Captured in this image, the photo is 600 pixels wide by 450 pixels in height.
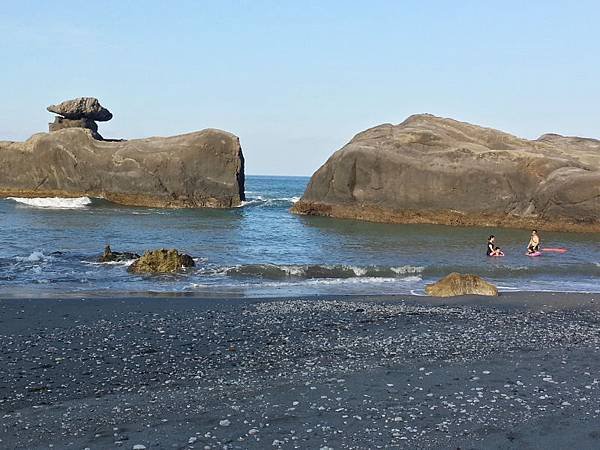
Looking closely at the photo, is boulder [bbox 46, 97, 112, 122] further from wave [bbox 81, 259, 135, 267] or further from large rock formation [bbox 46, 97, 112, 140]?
wave [bbox 81, 259, 135, 267]

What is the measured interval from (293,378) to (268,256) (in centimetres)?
1848

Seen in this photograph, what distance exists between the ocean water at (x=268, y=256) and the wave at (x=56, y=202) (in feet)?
20.5

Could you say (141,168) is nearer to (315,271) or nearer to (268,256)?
(268,256)

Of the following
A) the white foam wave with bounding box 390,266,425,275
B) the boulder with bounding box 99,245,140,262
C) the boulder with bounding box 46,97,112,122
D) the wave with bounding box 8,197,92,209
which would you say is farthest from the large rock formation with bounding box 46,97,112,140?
the white foam wave with bounding box 390,266,425,275

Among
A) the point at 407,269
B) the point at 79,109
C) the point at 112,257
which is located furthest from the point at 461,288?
the point at 79,109

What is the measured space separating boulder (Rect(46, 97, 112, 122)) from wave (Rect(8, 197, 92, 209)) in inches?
413

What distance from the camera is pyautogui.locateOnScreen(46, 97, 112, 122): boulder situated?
65.1 meters

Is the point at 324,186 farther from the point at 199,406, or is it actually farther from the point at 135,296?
the point at 199,406

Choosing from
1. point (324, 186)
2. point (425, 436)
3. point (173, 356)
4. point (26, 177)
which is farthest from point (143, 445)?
point (26, 177)

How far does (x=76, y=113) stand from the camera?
214ft

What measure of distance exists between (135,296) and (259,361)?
8.09 meters

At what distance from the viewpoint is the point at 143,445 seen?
7094mm

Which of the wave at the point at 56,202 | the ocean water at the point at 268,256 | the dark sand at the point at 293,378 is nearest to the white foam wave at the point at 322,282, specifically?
the ocean water at the point at 268,256

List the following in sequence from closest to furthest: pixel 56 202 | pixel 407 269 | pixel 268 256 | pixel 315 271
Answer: pixel 315 271 < pixel 407 269 < pixel 268 256 < pixel 56 202
